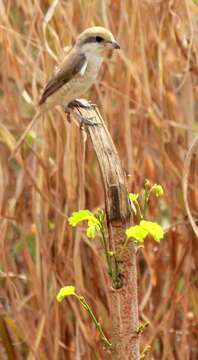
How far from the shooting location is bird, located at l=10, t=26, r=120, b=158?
1756 mm

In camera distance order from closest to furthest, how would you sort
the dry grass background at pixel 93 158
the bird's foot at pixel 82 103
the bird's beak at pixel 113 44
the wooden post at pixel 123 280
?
the wooden post at pixel 123 280, the bird's foot at pixel 82 103, the bird's beak at pixel 113 44, the dry grass background at pixel 93 158

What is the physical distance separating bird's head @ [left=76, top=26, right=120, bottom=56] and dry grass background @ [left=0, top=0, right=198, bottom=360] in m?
0.07

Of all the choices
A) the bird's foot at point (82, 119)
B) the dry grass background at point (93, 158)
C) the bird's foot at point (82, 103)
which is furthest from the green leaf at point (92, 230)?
the dry grass background at point (93, 158)

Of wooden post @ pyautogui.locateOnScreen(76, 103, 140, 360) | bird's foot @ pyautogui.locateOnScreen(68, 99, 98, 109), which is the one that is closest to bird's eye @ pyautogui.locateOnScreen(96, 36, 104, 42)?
bird's foot @ pyautogui.locateOnScreen(68, 99, 98, 109)

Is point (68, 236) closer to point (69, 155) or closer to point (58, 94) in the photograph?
point (69, 155)

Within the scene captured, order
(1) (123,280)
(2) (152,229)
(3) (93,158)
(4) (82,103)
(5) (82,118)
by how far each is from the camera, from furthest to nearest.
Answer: (3) (93,158), (4) (82,103), (5) (82,118), (1) (123,280), (2) (152,229)

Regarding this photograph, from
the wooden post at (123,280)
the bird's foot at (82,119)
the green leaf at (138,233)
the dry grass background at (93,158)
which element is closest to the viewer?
the green leaf at (138,233)

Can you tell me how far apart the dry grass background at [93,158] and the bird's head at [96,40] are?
0.07 meters

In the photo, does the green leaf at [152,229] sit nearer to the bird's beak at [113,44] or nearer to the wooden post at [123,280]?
the wooden post at [123,280]

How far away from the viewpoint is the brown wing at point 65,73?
5.81 ft

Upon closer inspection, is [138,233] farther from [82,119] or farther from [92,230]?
[82,119]

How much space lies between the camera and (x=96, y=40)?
70.2 inches

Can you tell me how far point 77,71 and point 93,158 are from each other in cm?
30

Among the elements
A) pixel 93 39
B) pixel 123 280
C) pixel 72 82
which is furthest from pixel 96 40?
pixel 123 280
